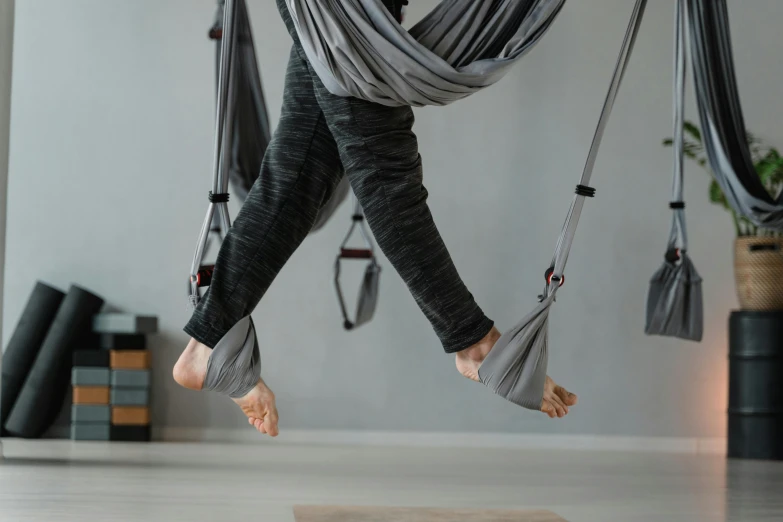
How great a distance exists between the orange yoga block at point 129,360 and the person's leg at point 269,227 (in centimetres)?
189

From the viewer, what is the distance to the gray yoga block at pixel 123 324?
3.61 meters

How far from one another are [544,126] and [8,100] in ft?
7.21

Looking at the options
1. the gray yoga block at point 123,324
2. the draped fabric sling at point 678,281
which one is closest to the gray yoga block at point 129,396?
the gray yoga block at point 123,324

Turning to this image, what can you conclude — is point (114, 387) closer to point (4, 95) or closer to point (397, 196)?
point (4, 95)

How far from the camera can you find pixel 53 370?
3.60m

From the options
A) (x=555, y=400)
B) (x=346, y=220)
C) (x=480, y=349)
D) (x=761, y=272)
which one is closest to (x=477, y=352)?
(x=480, y=349)

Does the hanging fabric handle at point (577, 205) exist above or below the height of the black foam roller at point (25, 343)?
above

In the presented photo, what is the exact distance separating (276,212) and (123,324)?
2070 mm

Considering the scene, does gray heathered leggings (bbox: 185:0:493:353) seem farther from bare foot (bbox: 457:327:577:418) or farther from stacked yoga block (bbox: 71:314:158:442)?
stacked yoga block (bbox: 71:314:158:442)

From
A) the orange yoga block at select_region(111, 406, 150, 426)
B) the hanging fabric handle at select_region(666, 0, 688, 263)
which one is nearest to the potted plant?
the hanging fabric handle at select_region(666, 0, 688, 263)

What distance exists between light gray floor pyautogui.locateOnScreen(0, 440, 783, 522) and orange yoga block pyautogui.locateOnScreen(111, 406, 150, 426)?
0.15 m

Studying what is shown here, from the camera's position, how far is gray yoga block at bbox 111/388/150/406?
3.58m

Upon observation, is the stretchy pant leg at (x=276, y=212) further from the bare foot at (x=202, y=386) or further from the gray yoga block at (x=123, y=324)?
the gray yoga block at (x=123, y=324)

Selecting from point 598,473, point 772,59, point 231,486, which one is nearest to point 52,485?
point 231,486
